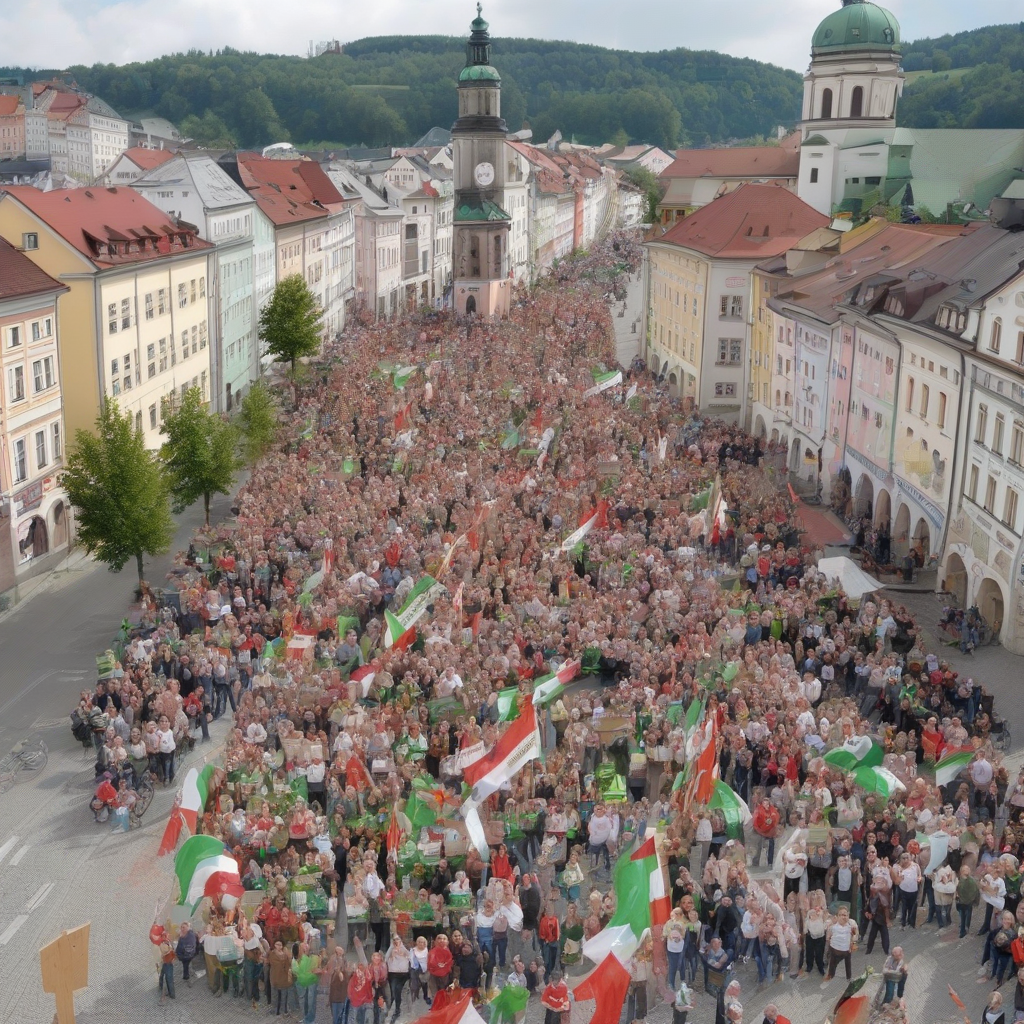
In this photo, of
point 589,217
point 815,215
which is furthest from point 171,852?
point 589,217

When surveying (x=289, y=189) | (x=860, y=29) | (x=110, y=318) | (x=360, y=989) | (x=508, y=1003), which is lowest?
(x=508, y=1003)

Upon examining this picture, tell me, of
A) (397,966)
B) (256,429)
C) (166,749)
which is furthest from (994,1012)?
(256,429)

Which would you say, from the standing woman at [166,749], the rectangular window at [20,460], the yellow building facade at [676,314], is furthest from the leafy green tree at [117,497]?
the yellow building facade at [676,314]

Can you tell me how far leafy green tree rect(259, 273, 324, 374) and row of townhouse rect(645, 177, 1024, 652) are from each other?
16594mm

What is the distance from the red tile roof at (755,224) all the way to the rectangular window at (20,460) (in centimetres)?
3071

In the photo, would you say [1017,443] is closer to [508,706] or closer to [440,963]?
[508,706]

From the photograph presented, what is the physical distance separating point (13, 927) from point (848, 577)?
17.9 m

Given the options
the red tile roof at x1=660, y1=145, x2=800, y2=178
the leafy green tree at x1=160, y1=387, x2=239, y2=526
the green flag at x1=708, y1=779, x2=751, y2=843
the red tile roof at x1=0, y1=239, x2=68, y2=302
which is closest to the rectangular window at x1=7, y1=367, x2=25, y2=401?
the red tile roof at x1=0, y1=239, x2=68, y2=302

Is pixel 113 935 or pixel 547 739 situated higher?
pixel 547 739

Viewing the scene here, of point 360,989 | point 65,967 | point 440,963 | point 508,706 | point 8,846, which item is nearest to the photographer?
point 65,967

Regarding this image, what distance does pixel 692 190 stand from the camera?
330 ft

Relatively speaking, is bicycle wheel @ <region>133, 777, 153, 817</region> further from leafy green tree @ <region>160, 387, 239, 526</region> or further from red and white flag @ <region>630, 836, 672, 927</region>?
leafy green tree @ <region>160, 387, 239, 526</region>

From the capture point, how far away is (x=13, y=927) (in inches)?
717

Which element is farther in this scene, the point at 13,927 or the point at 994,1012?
the point at 13,927
